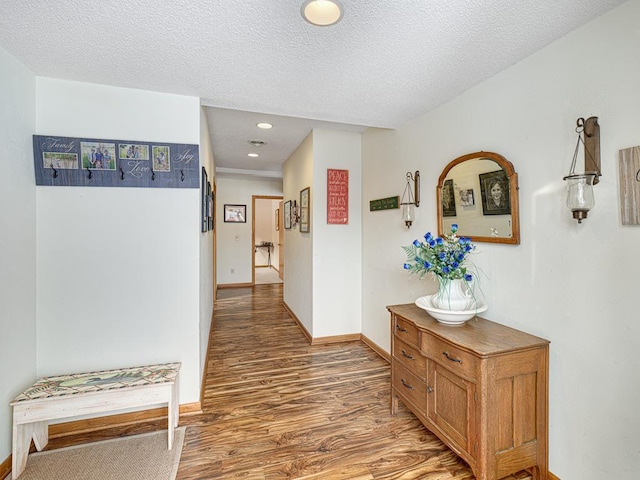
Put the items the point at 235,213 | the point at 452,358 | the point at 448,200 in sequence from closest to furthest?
the point at 452,358
the point at 448,200
the point at 235,213

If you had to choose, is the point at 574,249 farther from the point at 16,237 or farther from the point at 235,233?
the point at 235,233

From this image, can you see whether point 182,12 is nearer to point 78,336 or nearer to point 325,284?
point 78,336

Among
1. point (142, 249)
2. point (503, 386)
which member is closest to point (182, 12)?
point (142, 249)

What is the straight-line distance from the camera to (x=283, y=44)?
4.92 ft

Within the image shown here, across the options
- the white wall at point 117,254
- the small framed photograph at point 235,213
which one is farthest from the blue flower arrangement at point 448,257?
the small framed photograph at point 235,213

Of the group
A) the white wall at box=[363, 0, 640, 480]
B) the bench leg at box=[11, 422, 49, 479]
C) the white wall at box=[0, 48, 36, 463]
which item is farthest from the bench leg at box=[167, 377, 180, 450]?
the white wall at box=[363, 0, 640, 480]

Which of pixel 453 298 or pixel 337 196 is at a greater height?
pixel 337 196

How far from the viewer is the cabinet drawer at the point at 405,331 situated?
1.91 m

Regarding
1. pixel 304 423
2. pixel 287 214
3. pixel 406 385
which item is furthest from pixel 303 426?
pixel 287 214

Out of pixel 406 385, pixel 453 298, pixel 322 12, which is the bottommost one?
pixel 406 385

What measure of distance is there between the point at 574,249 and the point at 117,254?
2.72 meters

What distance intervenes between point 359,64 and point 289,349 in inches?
113

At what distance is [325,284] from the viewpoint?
345 cm

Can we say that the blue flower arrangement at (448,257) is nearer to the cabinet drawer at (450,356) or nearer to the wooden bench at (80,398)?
the cabinet drawer at (450,356)
